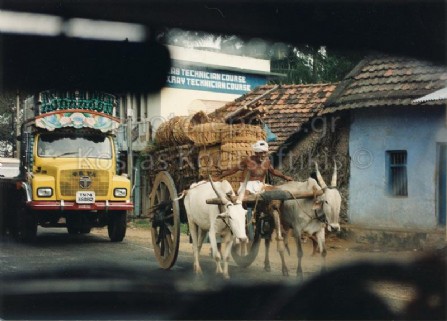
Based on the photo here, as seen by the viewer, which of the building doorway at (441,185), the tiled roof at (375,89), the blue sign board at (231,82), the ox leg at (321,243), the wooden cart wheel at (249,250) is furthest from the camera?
the blue sign board at (231,82)

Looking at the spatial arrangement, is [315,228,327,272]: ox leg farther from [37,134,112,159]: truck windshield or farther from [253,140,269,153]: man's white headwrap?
[37,134,112,159]: truck windshield

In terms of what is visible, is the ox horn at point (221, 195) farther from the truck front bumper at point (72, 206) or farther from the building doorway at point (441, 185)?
the truck front bumper at point (72, 206)

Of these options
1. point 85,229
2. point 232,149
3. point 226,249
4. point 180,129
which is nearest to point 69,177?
point 85,229

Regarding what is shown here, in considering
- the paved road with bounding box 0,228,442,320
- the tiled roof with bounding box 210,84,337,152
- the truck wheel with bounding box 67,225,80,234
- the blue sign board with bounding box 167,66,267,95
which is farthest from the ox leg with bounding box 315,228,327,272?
the truck wheel with bounding box 67,225,80,234

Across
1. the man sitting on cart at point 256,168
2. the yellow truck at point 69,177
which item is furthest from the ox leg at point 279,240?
the yellow truck at point 69,177

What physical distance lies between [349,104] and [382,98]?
774 millimetres

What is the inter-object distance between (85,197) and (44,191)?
29.5 inches

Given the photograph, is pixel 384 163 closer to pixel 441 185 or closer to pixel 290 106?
pixel 441 185

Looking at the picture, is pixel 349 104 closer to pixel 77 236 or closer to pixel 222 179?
pixel 222 179

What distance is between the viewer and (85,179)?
→ 11.3m

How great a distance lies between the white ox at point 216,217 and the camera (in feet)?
21.8

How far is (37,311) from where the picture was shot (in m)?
4.36

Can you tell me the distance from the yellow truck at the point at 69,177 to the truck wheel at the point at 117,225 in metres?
0.02

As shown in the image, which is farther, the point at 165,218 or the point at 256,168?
the point at 165,218
